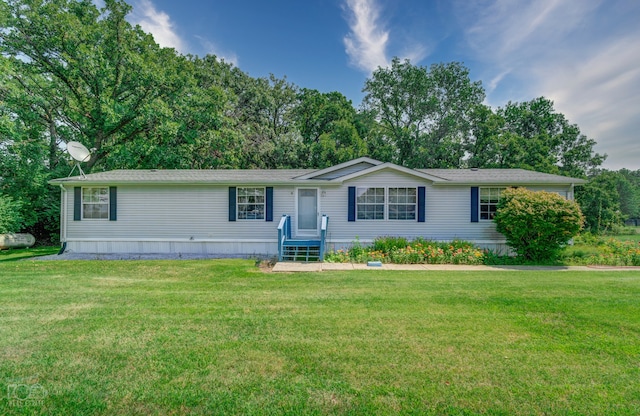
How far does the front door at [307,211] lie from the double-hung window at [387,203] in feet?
5.18

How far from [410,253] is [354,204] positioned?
2.68 metres

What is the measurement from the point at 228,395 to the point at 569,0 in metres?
12.9

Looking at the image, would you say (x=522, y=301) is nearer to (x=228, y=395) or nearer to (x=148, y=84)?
(x=228, y=395)

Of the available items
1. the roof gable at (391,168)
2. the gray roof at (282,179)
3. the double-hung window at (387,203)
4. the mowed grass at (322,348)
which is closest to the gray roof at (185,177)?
the gray roof at (282,179)

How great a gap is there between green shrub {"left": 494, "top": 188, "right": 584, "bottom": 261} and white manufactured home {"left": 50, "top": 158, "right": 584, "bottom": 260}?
3.95ft

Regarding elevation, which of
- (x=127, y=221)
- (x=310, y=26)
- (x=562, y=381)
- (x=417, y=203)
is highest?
(x=310, y=26)

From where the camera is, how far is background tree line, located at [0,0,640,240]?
1459cm

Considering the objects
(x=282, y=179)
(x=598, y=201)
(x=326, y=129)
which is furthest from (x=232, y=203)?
(x=598, y=201)

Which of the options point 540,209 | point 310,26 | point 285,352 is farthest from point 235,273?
point 310,26

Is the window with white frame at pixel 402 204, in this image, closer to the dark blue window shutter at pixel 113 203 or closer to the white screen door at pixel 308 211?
the white screen door at pixel 308 211

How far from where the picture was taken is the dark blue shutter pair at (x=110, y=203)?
10.4 meters

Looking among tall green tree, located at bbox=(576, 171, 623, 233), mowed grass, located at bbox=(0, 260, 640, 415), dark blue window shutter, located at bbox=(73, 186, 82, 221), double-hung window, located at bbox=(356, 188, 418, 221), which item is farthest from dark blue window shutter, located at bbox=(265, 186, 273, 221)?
tall green tree, located at bbox=(576, 171, 623, 233)

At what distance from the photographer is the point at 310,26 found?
49.2 feet

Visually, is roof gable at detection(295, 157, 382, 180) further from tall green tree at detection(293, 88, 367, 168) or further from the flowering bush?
tall green tree at detection(293, 88, 367, 168)
